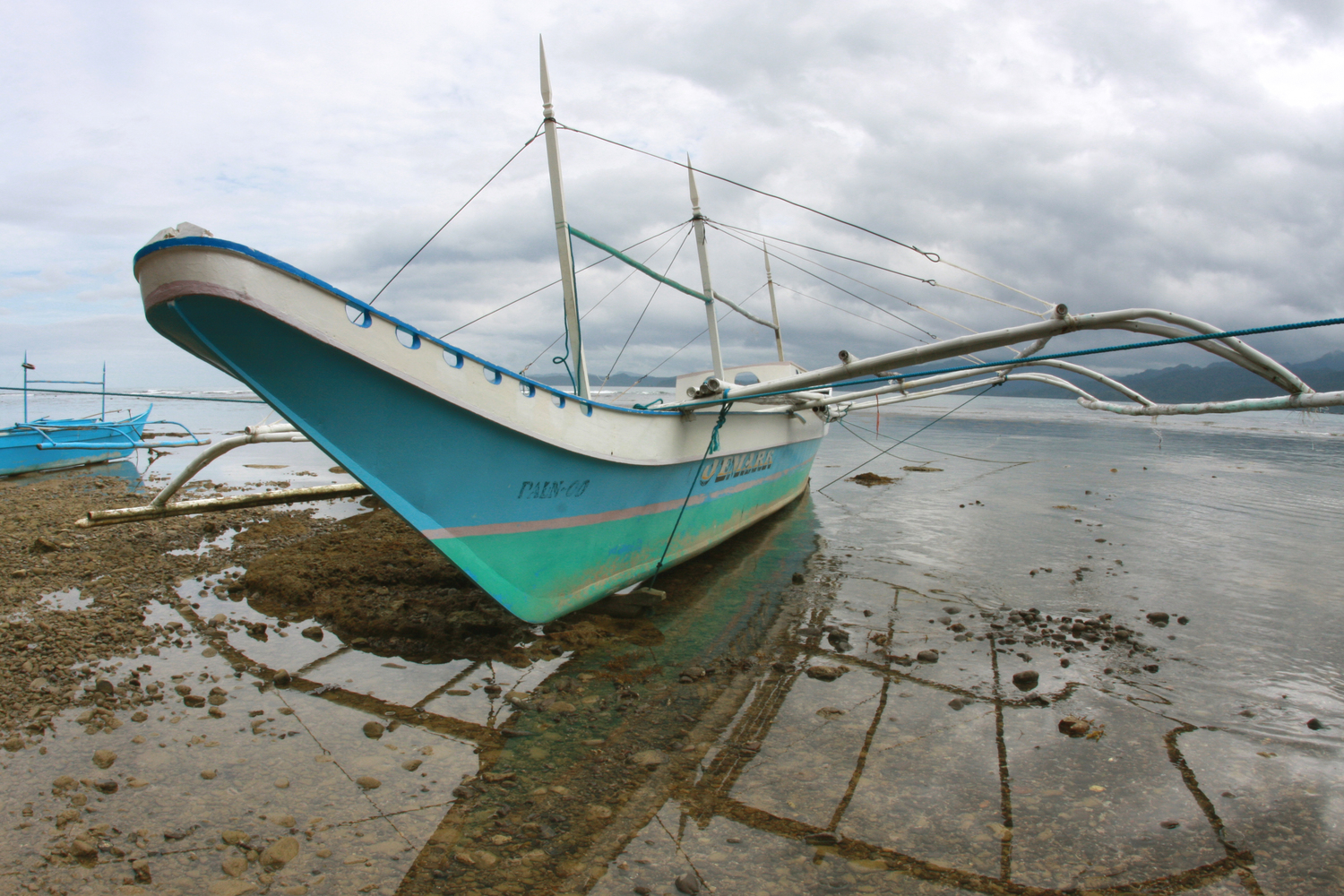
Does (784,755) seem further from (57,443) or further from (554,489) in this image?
(57,443)

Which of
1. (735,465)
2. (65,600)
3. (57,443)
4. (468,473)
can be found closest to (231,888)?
(468,473)

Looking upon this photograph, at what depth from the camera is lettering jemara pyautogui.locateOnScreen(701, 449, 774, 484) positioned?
841 centimetres

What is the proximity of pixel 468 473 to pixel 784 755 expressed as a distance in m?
3.01

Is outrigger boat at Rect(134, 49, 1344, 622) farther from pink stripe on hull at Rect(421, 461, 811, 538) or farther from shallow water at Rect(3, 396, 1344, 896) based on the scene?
shallow water at Rect(3, 396, 1344, 896)

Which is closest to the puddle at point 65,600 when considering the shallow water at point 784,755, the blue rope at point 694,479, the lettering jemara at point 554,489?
the shallow water at point 784,755

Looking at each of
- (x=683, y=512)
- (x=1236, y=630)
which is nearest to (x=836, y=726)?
(x=683, y=512)

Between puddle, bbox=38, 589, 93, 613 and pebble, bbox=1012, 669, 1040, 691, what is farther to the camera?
puddle, bbox=38, 589, 93, 613

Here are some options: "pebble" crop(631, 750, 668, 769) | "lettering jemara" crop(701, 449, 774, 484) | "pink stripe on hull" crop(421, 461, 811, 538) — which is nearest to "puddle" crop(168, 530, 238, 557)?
"pink stripe on hull" crop(421, 461, 811, 538)

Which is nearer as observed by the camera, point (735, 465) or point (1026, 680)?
point (1026, 680)

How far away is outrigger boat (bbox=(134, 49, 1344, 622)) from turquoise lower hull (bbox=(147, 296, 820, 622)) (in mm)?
13

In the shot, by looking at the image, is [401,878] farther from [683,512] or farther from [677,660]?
[683,512]

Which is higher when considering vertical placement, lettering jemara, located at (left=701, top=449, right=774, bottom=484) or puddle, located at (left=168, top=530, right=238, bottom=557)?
lettering jemara, located at (left=701, top=449, right=774, bottom=484)

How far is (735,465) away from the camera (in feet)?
30.5

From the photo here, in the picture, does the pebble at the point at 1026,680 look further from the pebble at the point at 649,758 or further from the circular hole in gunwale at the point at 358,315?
the circular hole in gunwale at the point at 358,315
